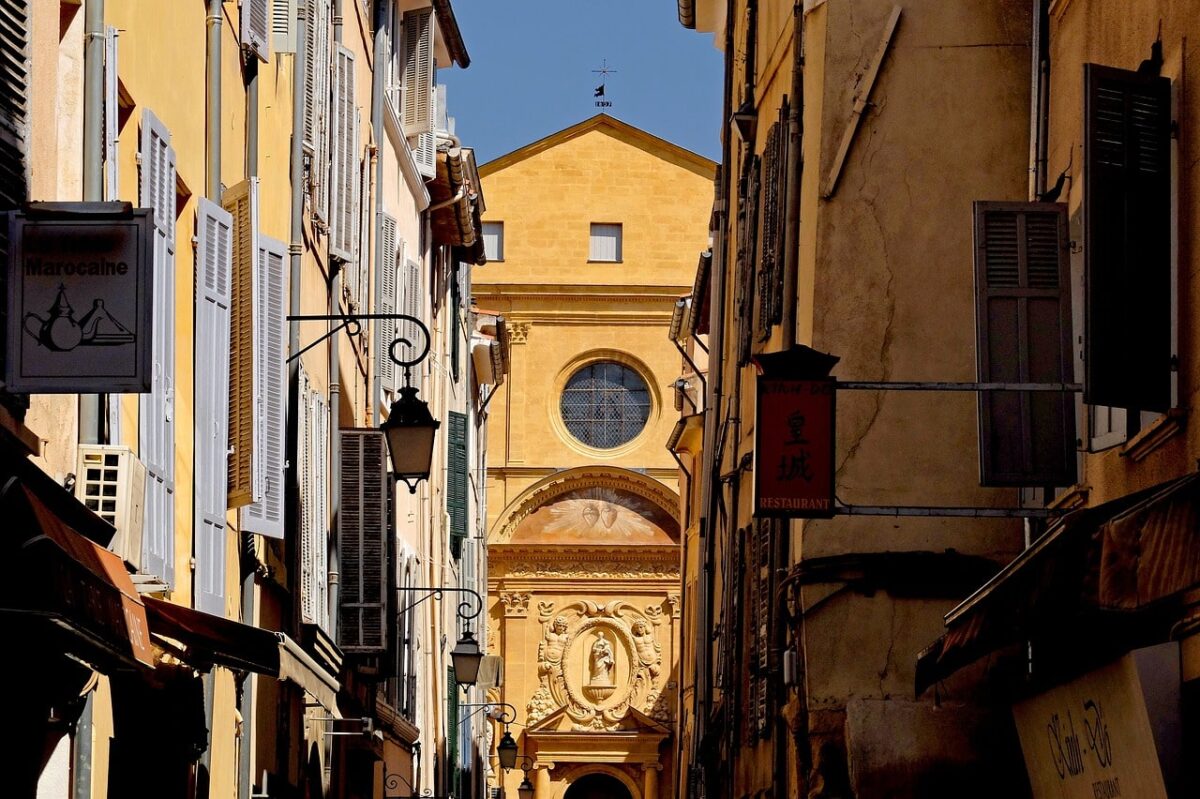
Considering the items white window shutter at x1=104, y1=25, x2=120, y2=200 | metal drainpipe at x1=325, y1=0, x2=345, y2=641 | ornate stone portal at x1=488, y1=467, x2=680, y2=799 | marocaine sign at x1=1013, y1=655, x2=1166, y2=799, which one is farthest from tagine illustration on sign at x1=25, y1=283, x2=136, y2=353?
ornate stone portal at x1=488, y1=467, x2=680, y2=799

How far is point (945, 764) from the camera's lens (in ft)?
39.9

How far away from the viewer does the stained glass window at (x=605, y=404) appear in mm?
51000

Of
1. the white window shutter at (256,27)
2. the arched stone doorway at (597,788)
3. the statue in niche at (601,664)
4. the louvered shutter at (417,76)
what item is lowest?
the arched stone doorway at (597,788)

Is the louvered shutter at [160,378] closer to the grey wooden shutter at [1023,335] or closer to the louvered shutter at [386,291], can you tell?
the grey wooden shutter at [1023,335]

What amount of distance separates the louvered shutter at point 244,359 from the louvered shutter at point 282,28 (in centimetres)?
264

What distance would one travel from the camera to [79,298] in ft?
23.2

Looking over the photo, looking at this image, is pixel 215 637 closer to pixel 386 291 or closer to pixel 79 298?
pixel 79 298

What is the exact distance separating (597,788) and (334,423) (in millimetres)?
33714

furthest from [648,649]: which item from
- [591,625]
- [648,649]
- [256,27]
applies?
[256,27]

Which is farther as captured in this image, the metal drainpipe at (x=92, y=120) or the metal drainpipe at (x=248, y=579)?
the metal drainpipe at (x=248, y=579)

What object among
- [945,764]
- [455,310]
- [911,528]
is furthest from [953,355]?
[455,310]

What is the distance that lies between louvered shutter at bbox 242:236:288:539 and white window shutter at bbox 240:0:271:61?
1259 mm

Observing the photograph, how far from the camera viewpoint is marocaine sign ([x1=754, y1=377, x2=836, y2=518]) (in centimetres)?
1064

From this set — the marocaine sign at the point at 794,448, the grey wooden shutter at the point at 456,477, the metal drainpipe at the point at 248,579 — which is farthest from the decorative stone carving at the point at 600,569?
the marocaine sign at the point at 794,448
